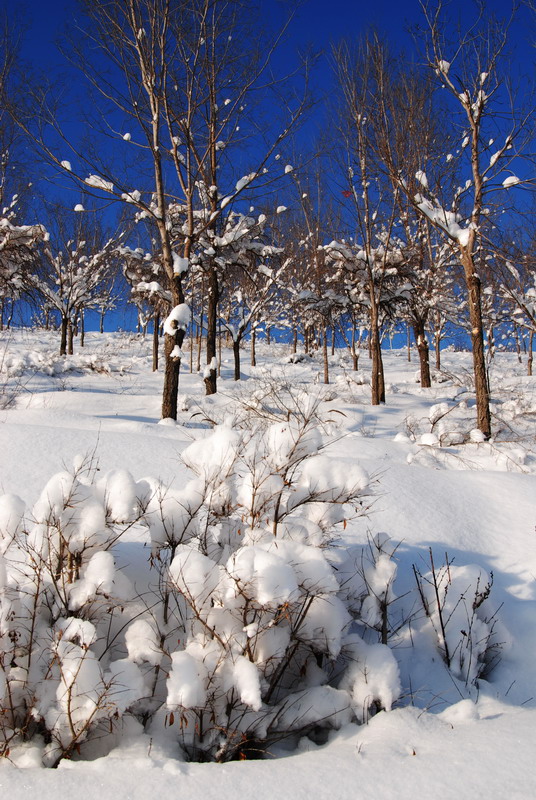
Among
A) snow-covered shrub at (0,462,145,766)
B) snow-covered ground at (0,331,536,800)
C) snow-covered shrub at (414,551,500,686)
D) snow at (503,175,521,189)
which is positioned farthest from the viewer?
snow at (503,175,521,189)

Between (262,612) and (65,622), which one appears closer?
(65,622)

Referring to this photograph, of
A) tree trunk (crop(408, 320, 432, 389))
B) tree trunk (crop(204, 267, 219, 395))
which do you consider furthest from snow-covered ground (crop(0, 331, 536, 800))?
tree trunk (crop(408, 320, 432, 389))

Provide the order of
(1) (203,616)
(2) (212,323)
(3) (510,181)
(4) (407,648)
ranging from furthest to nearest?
(2) (212,323), (3) (510,181), (4) (407,648), (1) (203,616)

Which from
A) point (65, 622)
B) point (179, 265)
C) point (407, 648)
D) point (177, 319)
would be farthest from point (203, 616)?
point (179, 265)

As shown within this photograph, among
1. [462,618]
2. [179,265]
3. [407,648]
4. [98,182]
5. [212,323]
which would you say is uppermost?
[98,182]

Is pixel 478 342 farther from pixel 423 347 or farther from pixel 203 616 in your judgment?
pixel 423 347

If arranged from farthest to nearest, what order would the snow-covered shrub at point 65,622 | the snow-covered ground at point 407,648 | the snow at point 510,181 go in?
the snow at point 510,181, the snow-covered shrub at point 65,622, the snow-covered ground at point 407,648

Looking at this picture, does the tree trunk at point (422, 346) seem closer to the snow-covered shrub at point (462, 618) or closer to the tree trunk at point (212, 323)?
the tree trunk at point (212, 323)

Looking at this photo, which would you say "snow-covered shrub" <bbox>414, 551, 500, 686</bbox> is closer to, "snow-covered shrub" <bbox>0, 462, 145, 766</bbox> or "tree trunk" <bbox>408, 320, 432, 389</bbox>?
"snow-covered shrub" <bbox>0, 462, 145, 766</bbox>

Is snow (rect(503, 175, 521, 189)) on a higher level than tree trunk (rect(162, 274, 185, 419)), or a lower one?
higher

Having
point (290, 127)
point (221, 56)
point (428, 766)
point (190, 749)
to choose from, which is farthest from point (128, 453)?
point (221, 56)

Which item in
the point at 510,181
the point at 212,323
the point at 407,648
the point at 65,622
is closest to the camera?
the point at 65,622

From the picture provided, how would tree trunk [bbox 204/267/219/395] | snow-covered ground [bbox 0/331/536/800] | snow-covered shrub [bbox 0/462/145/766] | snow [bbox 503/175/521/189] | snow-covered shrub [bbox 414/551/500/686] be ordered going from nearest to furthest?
snow-covered ground [bbox 0/331/536/800]
snow-covered shrub [bbox 0/462/145/766]
snow-covered shrub [bbox 414/551/500/686]
snow [bbox 503/175/521/189]
tree trunk [bbox 204/267/219/395]

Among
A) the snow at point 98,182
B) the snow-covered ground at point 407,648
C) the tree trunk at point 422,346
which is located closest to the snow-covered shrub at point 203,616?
the snow-covered ground at point 407,648
